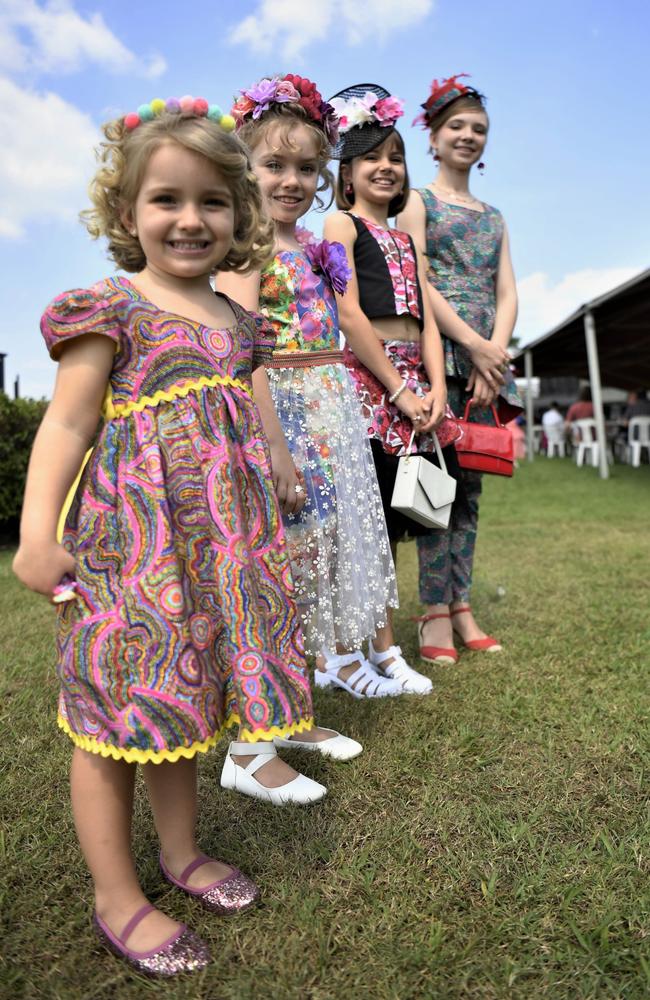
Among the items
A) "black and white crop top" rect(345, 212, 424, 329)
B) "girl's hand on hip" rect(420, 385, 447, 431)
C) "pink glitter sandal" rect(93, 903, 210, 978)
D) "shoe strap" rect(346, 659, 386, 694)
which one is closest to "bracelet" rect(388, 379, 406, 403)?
"girl's hand on hip" rect(420, 385, 447, 431)

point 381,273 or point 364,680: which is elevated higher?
point 381,273

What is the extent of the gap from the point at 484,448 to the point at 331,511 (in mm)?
950

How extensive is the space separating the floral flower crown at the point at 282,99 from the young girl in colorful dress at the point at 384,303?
1.22 feet

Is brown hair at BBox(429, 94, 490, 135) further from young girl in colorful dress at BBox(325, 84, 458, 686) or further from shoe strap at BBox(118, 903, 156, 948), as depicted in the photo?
shoe strap at BBox(118, 903, 156, 948)

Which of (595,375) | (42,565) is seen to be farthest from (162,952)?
(595,375)

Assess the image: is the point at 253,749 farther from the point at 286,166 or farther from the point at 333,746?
the point at 286,166

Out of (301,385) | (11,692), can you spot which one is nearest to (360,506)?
(301,385)

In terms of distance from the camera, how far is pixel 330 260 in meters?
2.41

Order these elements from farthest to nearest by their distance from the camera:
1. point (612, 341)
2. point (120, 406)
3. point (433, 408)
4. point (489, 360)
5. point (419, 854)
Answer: point (612, 341), point (489, 360), point (433, 408), point (419, 854), point (120, 406)

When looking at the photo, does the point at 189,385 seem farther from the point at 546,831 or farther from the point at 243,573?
the point at 546,831

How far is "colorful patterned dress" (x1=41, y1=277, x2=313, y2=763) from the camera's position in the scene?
1.38 metres

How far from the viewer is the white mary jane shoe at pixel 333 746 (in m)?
2.24

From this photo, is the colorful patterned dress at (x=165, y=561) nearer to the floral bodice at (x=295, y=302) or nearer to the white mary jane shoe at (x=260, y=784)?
the white mary jane shoe at (x=260, y=784)

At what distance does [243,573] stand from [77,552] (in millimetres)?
301
